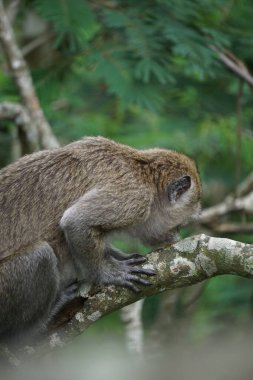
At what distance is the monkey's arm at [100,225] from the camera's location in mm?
5168

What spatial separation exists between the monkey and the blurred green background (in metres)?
1.21

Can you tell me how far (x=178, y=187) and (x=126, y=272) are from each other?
126cm

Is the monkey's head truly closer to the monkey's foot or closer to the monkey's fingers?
the monkey's foot

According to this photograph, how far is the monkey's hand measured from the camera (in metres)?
4.70

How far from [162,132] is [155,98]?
52.3 inches

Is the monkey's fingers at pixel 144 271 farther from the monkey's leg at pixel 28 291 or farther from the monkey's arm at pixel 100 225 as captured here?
the monkey's leg at pixel 28 291

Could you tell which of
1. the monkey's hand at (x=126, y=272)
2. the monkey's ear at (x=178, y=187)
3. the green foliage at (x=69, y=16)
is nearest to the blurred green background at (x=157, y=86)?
the green foliage at (x=69, y=16)

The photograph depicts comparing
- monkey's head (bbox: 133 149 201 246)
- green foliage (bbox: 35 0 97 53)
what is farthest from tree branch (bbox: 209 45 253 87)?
monkey's head (bbox: 133 149 201 246)

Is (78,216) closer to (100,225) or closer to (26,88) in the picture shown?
(100,225)

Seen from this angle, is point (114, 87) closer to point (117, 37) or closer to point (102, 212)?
point (117, 37)

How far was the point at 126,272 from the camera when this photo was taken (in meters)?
4.86

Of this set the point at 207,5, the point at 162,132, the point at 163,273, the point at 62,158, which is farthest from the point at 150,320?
the point at 163,273

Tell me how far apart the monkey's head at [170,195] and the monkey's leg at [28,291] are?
99cm

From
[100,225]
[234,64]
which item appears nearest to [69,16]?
[234,64]
